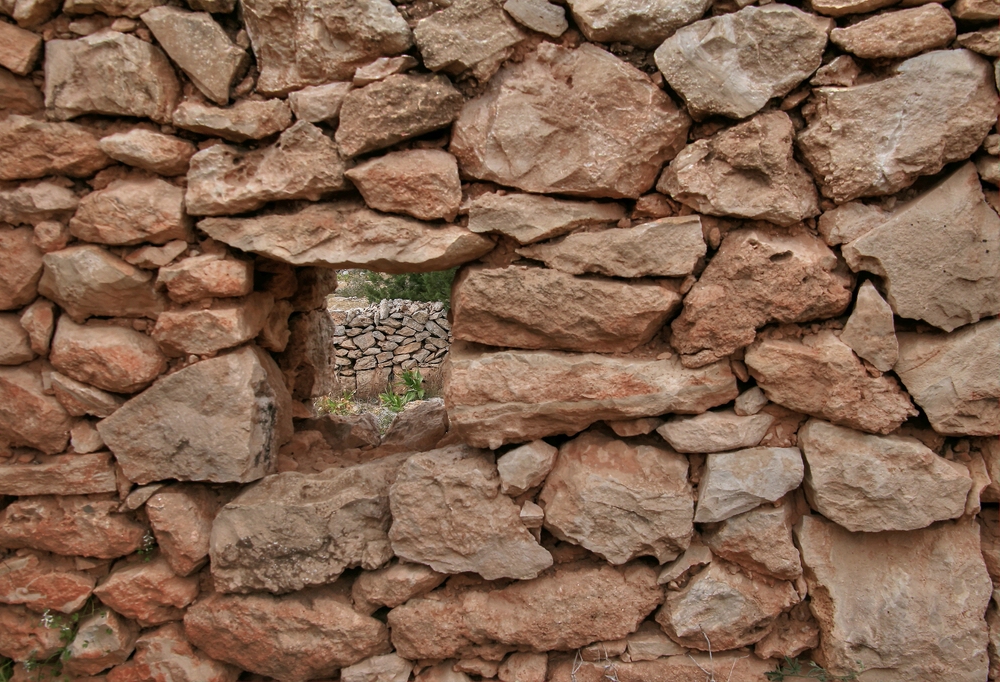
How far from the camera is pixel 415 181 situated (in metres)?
2.15

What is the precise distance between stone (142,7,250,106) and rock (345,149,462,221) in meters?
0.53

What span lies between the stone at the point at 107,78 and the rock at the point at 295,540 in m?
1.41

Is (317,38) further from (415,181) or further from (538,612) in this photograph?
(538,612)

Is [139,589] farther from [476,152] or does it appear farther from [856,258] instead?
[856,258]

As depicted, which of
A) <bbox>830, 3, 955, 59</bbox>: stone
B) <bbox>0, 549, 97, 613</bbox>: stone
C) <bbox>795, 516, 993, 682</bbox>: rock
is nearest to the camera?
<bbox>830, 3, 955, 59</bbox>: stone

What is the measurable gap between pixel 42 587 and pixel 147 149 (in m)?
1.66

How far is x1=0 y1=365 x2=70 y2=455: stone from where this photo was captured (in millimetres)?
2367

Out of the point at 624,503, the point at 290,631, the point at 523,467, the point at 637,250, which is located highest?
the point at 637,250

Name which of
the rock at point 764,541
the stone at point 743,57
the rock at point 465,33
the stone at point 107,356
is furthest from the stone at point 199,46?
the rock at point 764,541

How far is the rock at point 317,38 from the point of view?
2098mm

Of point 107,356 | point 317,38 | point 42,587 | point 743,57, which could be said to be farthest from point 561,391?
point 42,587

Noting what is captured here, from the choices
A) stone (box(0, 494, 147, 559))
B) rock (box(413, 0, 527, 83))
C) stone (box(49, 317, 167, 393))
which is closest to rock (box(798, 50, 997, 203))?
rock (box(413, 0, 527, 83))

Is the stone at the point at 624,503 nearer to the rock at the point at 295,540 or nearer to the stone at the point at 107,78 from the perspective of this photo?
the rock at the point at 295,540

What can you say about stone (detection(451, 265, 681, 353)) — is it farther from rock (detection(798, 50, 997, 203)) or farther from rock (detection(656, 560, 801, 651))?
rock (detection(656, 560, 801, 651))
